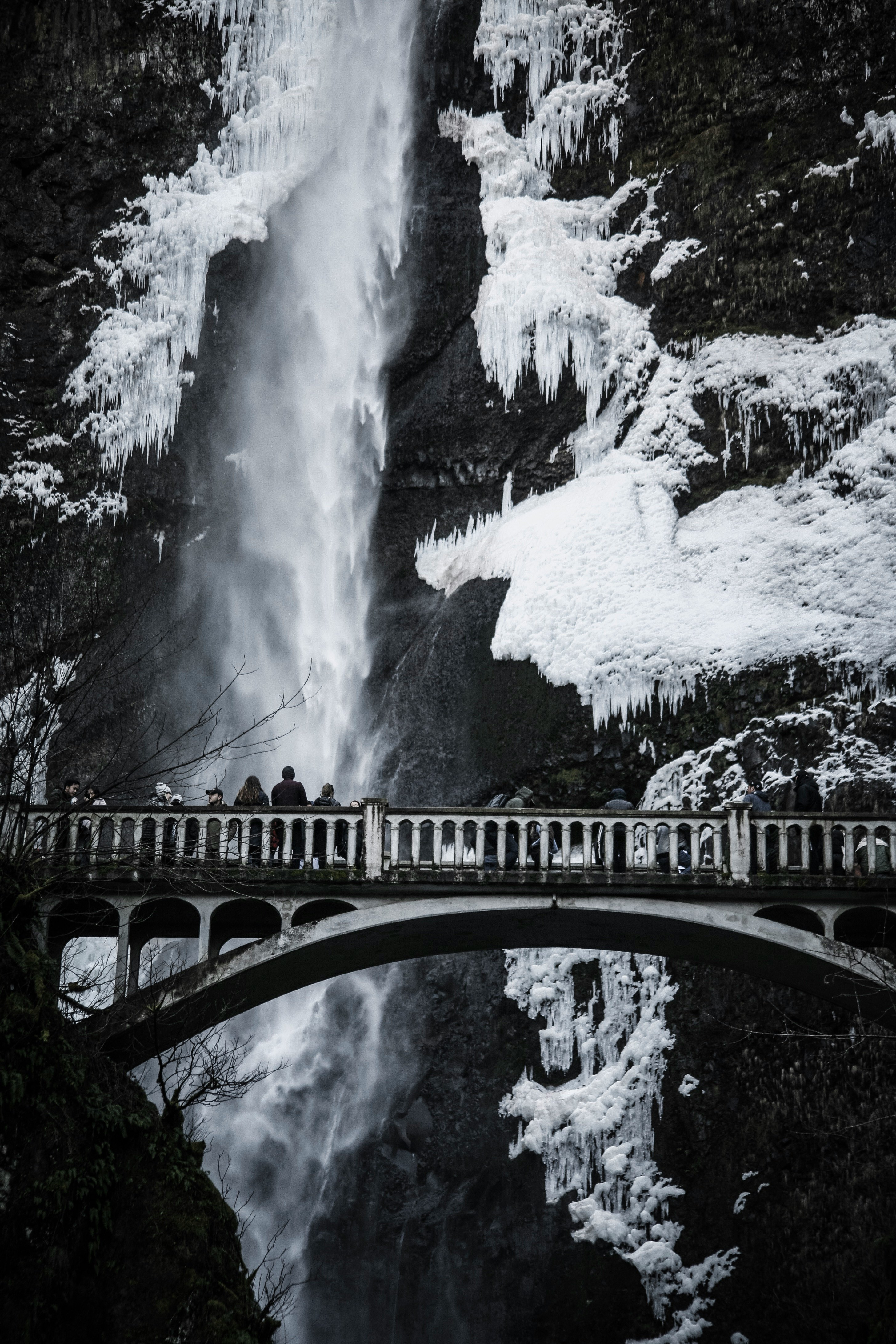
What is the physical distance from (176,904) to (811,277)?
22.0 meters

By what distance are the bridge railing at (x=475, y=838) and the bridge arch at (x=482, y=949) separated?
1.34 ft

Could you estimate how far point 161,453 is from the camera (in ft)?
127

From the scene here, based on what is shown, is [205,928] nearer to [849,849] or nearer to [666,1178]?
[849,849]

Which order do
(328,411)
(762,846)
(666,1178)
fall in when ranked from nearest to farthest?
(762,846), (666,1178), (328,411)

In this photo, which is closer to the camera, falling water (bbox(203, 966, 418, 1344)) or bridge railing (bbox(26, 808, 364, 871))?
bridge railing (bbox(26, 808, 364, 871))

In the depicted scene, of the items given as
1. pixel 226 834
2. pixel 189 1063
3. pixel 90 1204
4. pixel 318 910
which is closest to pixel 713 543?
pixel 189 1063

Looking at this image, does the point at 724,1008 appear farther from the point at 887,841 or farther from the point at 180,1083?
the point at 180,1083

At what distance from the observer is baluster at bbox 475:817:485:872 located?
19.8 meters

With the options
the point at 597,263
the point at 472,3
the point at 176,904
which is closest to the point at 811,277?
the point at 597,263

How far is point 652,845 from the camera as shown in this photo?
2005cm

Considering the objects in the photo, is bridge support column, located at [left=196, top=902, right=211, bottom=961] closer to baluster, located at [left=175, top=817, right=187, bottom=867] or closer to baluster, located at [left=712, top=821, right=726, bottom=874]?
baluster, located at [left=175, top=817, right=187, bottom=867]

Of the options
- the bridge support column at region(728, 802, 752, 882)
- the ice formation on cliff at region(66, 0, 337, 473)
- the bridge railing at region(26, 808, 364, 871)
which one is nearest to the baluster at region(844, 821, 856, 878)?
the bridge support column at region(728, 802, 752, 882)

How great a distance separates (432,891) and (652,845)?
9.58 ft

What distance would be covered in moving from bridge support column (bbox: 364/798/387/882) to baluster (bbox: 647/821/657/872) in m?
3.40
